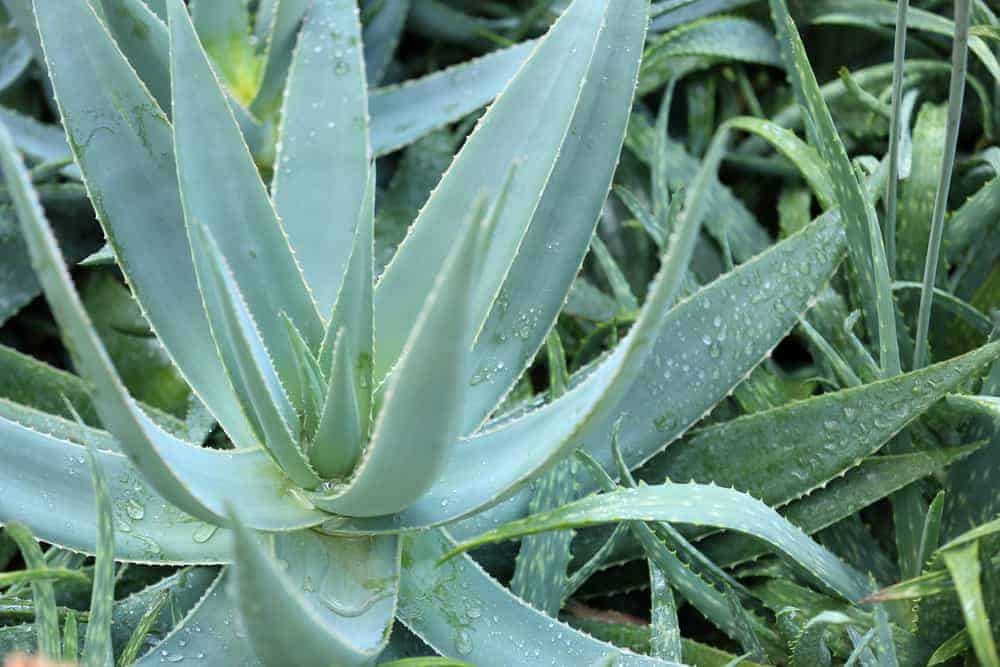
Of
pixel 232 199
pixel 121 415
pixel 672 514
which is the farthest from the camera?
pixel 232 199

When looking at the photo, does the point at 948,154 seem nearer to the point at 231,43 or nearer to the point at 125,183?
the point at 125,183

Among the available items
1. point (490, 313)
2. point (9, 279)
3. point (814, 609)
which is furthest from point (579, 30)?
point (9, 279)

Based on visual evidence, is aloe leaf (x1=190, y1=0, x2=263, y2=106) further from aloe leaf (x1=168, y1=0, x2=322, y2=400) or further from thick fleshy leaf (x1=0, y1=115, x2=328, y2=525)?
thick fleshy leaf (x1=0, y1=115, x2=328, y2=525)

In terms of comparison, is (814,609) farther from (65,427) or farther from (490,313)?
(65,427)

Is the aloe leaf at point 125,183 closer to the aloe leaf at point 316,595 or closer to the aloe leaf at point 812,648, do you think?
the aloe leaf at point 316,595

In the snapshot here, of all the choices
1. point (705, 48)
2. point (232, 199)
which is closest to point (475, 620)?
point (232, 199)

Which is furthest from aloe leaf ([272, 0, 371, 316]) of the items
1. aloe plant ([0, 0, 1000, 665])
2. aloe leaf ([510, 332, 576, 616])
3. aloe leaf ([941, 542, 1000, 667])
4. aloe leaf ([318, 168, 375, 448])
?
aloe leaf ([941, 542, 1000, 667])
